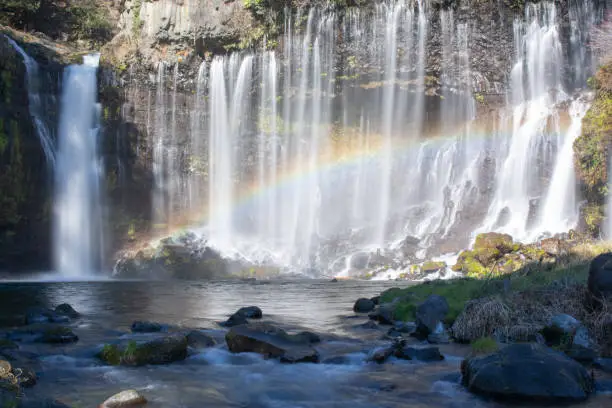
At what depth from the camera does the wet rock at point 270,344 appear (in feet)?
32.7

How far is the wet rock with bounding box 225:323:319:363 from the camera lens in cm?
995

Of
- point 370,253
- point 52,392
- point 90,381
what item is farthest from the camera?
point 370,253

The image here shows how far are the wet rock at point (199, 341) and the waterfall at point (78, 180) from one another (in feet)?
93.6

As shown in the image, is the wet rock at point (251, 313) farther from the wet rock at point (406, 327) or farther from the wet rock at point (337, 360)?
the wet rock at point (337, 360)

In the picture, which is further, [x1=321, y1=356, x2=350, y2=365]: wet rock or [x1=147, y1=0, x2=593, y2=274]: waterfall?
[x1=147, y1=0, x2=593, y2=274]: waterfall

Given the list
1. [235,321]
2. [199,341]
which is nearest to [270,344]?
[199,341]

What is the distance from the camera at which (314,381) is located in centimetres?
875

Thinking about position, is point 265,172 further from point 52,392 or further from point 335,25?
point 52,392

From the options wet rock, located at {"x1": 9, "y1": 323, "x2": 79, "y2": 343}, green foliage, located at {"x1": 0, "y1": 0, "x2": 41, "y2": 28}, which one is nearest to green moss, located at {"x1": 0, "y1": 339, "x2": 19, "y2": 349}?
wet rock, located at {"x1": 9, "y1": 323, "x2": 79, "y2": 343}

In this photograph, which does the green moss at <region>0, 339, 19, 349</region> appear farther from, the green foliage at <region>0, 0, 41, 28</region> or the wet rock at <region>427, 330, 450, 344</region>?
the green foliage at <region>0, 0, 41, 28</region>

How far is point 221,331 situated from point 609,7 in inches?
1734

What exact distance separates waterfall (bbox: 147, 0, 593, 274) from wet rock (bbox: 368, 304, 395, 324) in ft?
87.6

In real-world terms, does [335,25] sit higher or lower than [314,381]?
higher

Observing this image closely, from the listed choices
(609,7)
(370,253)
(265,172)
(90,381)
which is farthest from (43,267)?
(609,7)
